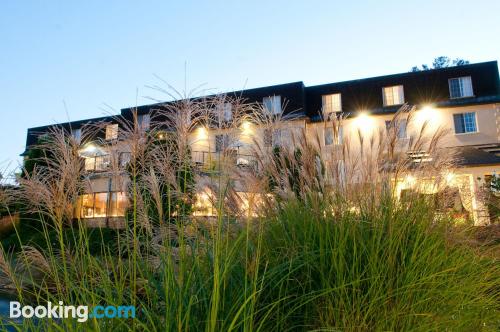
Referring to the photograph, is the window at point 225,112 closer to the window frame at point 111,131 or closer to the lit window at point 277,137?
the window frame at point 111,131

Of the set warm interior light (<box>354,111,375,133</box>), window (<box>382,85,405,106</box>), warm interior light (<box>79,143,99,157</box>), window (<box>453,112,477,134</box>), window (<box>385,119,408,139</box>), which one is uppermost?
window (<box>382,85,405,106</box>)

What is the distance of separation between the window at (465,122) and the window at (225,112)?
2118 cm

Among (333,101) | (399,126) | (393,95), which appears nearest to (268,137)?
(399,126)

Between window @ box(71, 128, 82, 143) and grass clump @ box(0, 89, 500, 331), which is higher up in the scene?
window @ box(71, 128, 82, 143)

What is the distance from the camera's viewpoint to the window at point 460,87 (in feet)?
65.9

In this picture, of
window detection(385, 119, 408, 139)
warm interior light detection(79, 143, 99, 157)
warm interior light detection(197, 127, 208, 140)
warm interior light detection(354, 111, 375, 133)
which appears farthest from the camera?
warm interior light detection(354, 111, 375, 133)

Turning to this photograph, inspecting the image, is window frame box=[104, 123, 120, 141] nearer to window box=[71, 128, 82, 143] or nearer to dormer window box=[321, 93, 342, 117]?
window box=[71, 128, 82, 143]

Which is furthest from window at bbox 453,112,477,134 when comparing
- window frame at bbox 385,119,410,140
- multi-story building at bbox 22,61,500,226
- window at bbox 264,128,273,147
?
window at bbox 264,128,273,147

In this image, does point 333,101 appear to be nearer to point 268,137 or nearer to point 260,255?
point 268,137

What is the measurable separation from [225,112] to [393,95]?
2151cm

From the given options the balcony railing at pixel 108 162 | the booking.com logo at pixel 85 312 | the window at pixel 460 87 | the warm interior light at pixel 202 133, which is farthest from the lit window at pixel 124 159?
the window at pixel 460 87

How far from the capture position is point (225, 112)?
2.27 metres

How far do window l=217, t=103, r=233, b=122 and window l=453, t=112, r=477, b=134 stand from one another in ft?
69.5

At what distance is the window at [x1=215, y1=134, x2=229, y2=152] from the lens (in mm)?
2239
